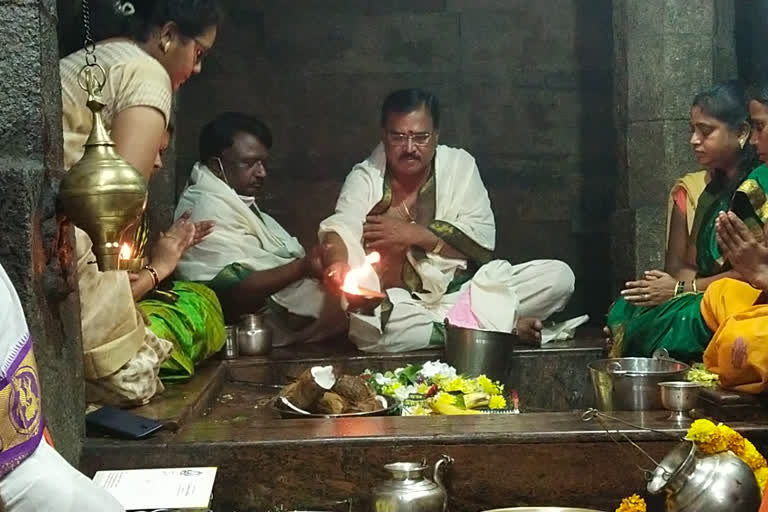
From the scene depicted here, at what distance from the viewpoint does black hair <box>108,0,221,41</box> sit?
4684mm

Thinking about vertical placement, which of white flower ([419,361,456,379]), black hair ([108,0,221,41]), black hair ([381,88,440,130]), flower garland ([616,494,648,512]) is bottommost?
white flower ([419,361,456,379])

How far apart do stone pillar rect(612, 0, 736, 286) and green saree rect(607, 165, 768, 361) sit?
39.8 inches

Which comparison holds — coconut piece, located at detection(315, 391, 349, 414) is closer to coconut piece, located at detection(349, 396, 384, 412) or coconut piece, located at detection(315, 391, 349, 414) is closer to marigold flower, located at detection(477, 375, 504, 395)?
coconut piece, located at detection(349, 396, 384, 412)

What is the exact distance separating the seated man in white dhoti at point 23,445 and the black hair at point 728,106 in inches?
188

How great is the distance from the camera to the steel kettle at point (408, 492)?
363 centimetres

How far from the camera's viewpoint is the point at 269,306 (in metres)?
7.15

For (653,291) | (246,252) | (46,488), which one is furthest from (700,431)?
(246,252)

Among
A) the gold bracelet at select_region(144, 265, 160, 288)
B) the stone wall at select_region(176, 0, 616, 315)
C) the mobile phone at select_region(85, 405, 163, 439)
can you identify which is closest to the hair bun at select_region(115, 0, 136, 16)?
the gold bracelet at select_region(144, 265, 160, 288)

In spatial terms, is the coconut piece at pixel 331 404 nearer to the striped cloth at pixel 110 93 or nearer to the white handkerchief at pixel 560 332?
the striped cloth at pixel 110 93

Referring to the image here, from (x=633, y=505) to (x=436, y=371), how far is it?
2.02 m

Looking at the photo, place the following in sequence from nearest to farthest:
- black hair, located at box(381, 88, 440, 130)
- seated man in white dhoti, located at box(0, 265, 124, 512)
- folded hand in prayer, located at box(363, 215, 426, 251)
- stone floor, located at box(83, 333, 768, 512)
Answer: seated man in white dhoti, located at box(0, 265, 124, 512) → stone floor, located at box(83, 333, 768, 512) → folded hand in prayer, located at box(363, 215, 426, 251) → black hair, located at box(381, 88, 440, 130)

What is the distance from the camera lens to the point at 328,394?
4672mm

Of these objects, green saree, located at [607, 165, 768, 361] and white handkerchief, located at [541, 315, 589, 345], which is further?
white handkerchief, located at [541, 315, 589, 345]

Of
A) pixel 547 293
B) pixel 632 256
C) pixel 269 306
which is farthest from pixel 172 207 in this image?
→ pixel 632 256
